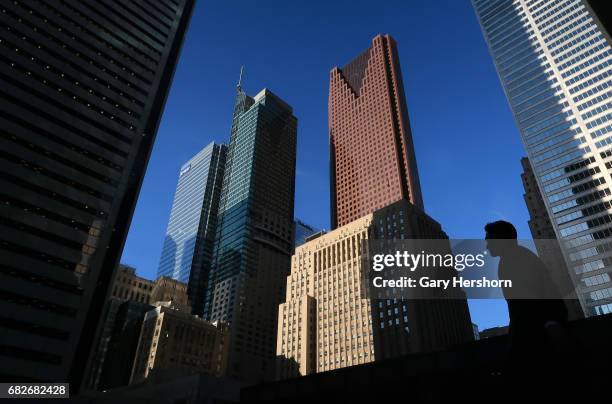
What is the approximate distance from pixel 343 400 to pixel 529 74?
127030mm

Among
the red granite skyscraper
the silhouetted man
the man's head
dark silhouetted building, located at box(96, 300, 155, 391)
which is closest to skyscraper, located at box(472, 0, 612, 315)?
the red granite skyscraper

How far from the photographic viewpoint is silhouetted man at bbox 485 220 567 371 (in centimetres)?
A: 506

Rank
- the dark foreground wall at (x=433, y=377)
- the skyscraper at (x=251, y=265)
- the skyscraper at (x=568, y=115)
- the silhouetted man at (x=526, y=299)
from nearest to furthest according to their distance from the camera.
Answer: the silhouetted man at (x=526, y=299)
the dark foreground wall at (x=433, y=377)
the skyscraper at (x=568, y=115)
the skyscraper at (x=251, y=265)

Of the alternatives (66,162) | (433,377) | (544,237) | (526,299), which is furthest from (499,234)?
(544,237)

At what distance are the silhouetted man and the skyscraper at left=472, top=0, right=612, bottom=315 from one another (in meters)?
101

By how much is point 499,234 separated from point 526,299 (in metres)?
1.35

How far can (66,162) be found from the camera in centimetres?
6469

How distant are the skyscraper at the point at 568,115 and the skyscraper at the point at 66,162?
94.5m

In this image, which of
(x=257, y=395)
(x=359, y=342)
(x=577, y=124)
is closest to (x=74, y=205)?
(x=257, y=395)

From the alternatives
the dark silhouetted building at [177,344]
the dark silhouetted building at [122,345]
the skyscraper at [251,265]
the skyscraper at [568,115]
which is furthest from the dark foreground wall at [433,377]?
the skyscraper at [251,265]

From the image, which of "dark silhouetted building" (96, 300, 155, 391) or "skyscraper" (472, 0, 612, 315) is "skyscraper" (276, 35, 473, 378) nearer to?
"skyscraper" (472, 0, 612, 315)

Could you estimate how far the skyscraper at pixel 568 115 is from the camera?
311ft

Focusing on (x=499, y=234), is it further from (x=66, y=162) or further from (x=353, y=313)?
(x=353, y=313)

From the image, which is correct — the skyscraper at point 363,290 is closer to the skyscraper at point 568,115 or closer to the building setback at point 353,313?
the building setback at point 353,313
